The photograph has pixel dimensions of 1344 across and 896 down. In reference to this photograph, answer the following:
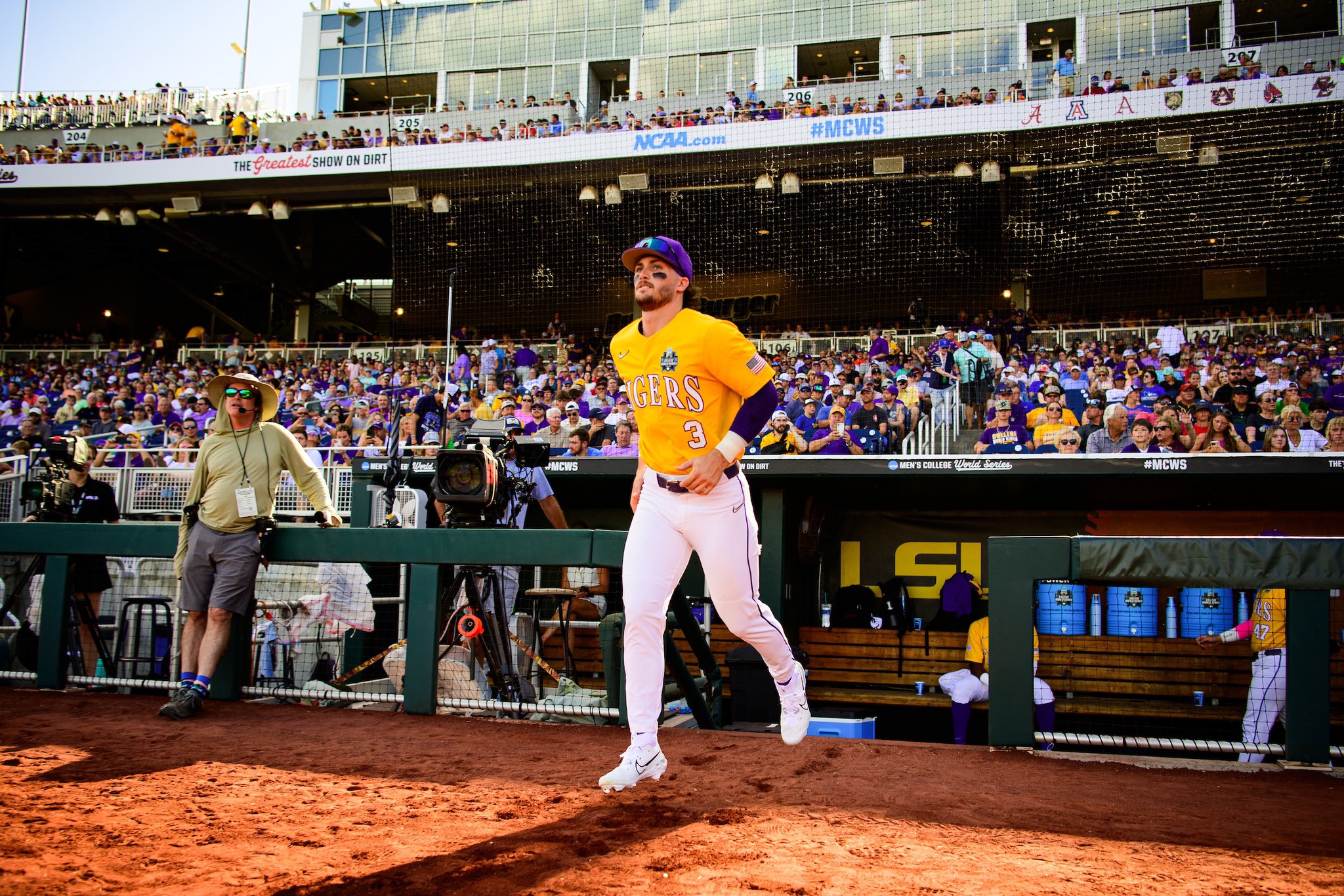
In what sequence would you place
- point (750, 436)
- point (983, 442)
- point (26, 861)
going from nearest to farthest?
point (26, 861) < point (750, 436) < point (983, 442)

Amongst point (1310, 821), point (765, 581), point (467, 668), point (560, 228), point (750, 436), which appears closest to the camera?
point (1310, 821)

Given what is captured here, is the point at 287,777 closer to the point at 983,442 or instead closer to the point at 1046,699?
the point at 1046,699

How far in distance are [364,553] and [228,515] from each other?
746 mm

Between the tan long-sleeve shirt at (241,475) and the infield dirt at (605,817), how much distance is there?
117cm

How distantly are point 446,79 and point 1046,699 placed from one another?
86.5 ft

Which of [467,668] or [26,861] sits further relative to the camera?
[467,668]

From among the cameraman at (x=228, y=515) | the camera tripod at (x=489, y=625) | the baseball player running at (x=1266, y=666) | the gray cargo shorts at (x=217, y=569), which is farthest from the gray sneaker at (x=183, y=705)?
the baseball player running at (x=1266, y=666)

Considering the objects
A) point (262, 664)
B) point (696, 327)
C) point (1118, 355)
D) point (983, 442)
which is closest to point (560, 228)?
point (1118, 355)

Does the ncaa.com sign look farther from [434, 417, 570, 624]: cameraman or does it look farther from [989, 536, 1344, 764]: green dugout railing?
[989, 536, 1344, 764]: green dugout railing

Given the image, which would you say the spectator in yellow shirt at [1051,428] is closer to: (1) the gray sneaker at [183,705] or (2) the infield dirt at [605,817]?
(2) the infield dirt at [605,817]

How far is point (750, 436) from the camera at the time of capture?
136 inches

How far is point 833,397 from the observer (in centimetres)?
1152

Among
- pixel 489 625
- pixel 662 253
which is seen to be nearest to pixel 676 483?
pixel 662 253

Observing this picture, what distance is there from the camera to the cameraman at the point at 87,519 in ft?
21.1
